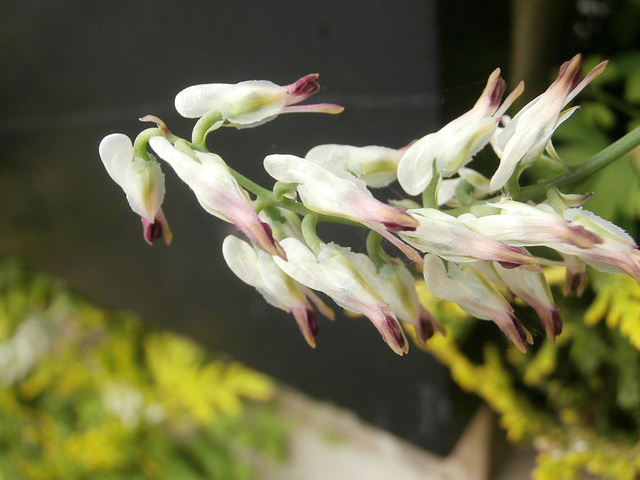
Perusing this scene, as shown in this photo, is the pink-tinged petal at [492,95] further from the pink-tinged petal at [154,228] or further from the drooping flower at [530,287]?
the pink-tinged petal at [154,228]

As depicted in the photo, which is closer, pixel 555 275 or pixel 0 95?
pixel 555 275

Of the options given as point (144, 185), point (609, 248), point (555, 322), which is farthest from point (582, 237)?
point (144, 185)

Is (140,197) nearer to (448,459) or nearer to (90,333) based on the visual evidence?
(448,459)

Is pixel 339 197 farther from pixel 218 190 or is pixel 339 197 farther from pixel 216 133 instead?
pixel 216 133

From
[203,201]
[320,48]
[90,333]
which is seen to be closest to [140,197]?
[203,201]

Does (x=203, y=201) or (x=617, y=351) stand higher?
(x=203, y=201)

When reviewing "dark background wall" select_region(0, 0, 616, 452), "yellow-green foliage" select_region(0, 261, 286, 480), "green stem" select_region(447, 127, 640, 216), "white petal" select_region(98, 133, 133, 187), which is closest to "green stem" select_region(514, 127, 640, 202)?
"green stem" select_region(447, 127, 640, 216)
